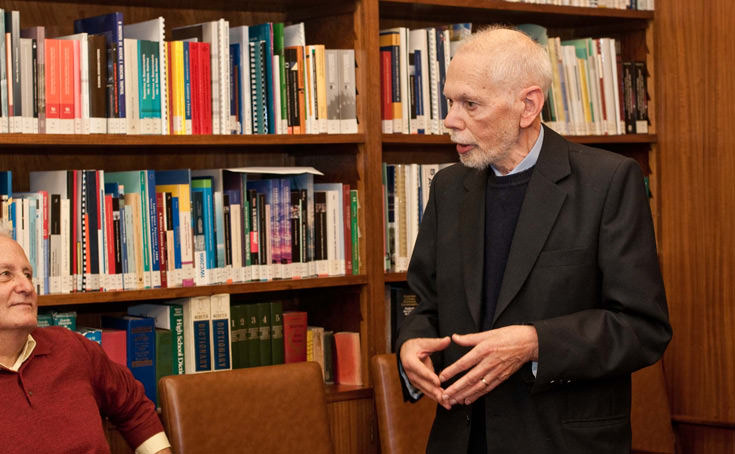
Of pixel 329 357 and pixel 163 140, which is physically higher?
pixel 163 140

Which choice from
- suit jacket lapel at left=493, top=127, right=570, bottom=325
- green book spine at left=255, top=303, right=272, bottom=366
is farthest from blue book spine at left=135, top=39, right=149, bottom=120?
suit jacket lapel at left=493, top=127, right=570, bottom=325

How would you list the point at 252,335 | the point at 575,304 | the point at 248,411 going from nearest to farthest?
the point at 575,304, the point at 248,411, the point at 252,335

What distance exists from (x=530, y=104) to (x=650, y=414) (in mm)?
1586

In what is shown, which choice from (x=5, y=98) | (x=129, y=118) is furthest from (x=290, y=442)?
(x=5, y=98)

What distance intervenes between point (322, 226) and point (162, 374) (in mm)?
692

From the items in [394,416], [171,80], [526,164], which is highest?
[171,80]

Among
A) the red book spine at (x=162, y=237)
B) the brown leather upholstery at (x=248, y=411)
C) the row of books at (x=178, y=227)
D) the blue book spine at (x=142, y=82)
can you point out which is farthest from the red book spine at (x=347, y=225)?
the blue book spine at (x=142, y=82)

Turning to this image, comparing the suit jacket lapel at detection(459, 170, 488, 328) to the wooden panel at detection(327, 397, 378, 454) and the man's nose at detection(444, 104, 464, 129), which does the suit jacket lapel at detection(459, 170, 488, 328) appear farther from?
the wooden panel at detection(327, 397, 378, 454)

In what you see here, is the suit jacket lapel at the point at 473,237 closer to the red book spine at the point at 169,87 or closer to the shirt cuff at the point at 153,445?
the shirt cuff at the point at 153,445

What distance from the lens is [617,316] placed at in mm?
2068

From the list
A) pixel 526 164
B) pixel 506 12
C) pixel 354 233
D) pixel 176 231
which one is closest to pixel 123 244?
pixel 176 231

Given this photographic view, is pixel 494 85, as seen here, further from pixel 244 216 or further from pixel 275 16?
pixel 275 16

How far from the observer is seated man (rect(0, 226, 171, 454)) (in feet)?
7.81

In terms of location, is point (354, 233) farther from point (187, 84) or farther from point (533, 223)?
point (533, 223)
